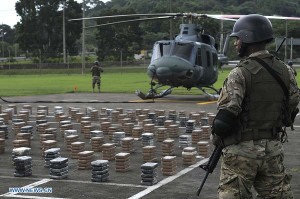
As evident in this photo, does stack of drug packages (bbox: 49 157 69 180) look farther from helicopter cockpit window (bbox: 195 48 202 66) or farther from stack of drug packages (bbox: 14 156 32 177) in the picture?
helicopter cockpit window (bbox: 195 48 202 66)

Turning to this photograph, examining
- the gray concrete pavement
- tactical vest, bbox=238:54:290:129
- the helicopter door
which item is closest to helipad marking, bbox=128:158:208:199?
the gray concrete pavement

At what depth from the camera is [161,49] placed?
22984mm

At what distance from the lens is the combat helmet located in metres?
4.70

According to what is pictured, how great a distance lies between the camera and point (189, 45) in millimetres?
22656

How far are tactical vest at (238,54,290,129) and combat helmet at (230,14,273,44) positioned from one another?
230mm

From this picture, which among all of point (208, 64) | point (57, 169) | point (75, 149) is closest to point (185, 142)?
point (75, 149)

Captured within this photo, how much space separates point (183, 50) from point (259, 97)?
18091 millimetres

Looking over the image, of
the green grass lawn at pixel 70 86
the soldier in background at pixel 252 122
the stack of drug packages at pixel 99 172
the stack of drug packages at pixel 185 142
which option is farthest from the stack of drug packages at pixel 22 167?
the green grass lawn at pixel 70 86

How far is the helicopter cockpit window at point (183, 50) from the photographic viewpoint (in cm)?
2241

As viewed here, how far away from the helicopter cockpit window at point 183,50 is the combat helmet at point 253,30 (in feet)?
57.7

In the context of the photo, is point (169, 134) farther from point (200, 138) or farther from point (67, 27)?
point (67, 27)

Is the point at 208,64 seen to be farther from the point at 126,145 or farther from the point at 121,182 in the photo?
the point at 121,182

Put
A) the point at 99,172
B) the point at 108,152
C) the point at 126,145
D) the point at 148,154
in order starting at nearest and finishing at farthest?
the point at 99,172 → the point at 148,154 → the point at 108,152 → the point at 126,145

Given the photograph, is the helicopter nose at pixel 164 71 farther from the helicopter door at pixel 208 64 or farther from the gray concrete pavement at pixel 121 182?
the gray concrete pavement at pixel 121 182
